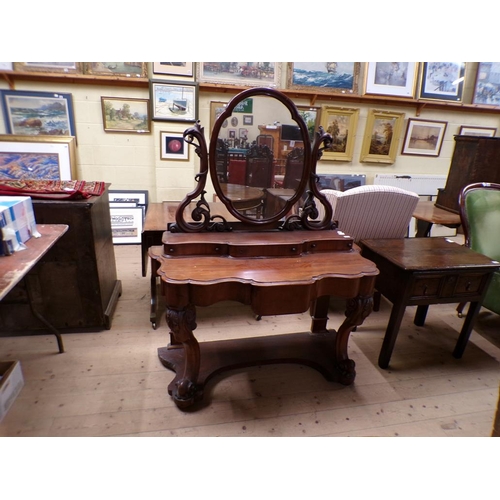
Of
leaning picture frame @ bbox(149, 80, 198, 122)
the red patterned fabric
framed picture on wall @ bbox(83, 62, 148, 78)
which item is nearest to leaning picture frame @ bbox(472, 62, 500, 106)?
leaning picture frame @ bbox(149, 80, 198, 122)

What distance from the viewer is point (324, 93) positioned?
379 centimetres

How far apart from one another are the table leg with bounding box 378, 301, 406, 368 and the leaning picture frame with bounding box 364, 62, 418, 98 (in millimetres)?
3017

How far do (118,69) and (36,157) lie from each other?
4.12 ft

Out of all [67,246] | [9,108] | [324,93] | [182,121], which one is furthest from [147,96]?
[67,246]

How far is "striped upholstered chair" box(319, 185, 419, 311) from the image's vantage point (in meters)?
2.28

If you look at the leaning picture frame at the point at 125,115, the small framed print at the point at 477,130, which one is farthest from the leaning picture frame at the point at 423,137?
the leaning picture frame at the point at 125,115

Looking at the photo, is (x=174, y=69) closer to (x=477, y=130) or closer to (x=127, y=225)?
(x=127, y=225)

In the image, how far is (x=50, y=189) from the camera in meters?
2.05

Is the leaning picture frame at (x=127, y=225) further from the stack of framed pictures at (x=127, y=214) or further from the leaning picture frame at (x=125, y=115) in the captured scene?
the leaning picture frame at (x=125, y=115)

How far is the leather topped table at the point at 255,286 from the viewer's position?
4.70 ft

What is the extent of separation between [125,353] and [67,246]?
0.77 metres

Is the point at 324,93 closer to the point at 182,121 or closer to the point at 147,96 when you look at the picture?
the point at 182,121

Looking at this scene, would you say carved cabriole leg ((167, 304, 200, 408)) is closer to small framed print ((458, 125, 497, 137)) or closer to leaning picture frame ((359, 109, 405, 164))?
leaning picture frame ((359, 109, 405, 164))

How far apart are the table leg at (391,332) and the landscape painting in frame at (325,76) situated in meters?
2.90
